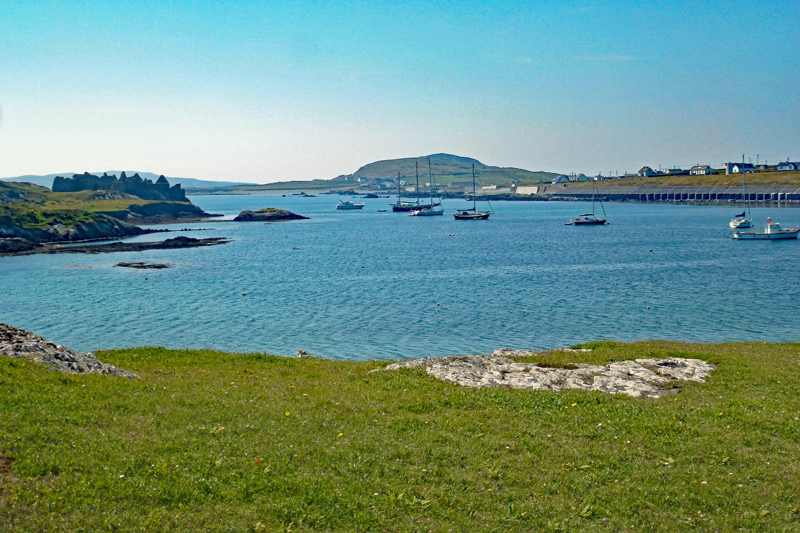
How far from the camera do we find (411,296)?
57.6m

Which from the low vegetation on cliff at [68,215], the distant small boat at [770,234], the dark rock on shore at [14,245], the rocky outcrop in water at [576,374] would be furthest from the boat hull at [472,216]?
the rocky outcrop in water at [576,374]

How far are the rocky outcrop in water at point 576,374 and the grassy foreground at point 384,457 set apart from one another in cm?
114

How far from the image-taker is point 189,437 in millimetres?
12703

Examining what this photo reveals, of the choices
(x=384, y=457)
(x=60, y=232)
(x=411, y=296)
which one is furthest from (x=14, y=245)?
(x=384, y=457)

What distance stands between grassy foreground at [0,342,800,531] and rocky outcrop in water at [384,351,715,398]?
114 centimetres

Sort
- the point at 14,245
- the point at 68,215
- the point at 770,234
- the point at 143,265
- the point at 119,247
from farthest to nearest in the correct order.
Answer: the point at 68,215 → the point at 770,234 → the point at 119,247 → the point at 14,245 → the point at 143,265

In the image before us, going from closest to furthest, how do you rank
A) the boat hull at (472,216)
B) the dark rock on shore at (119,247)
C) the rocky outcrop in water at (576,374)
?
the rocky outcrop in water at (576,374) → the dark rock on shore at (119,247) → the boat hull at (472,216)

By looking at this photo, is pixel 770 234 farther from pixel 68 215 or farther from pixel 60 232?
pixel 68 215

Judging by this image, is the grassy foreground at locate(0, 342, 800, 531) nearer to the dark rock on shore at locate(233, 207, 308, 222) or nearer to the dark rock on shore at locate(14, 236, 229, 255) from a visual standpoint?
the dark rock on shore at locate(14, 236, 229, 255)

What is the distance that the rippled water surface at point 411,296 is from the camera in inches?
1597

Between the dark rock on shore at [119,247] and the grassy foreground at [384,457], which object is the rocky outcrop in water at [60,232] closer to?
the dark rock on shore at [119,247]

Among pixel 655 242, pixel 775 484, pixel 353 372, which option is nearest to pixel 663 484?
pixel 775 484

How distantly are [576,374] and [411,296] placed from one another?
1503 inches

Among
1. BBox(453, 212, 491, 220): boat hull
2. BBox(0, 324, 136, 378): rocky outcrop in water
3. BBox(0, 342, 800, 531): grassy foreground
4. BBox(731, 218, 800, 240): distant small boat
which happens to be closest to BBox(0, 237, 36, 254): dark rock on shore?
BBox(0, 324, 136, 378): rocky outcrop in water
